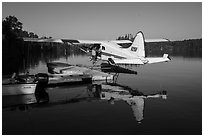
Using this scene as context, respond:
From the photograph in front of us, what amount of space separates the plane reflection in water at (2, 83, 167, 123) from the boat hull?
0.66ft

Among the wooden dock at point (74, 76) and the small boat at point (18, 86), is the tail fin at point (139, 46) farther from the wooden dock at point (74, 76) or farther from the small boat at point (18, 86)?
the small boat at point (18, 86)

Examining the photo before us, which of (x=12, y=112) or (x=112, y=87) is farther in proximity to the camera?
(x=112, y=87)

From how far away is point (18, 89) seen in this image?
9258mm

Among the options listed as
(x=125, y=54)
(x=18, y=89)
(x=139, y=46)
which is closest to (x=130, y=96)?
(x=18, y=89)

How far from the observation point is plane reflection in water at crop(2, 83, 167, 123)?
25.9ft

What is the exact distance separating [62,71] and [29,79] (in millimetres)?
3567

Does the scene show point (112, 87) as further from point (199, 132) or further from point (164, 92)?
point (199, 132)

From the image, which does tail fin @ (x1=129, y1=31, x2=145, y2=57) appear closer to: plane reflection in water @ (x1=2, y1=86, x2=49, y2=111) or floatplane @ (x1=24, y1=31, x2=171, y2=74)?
floatplane @ (x1=24, y1=31, x2=171, y2=74)

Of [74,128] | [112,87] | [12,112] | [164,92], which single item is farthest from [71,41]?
[74,128]

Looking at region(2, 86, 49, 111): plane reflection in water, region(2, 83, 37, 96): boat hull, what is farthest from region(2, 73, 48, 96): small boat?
region(2, 86, 49, 111): plane reflection in water

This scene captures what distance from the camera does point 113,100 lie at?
8.70 meters

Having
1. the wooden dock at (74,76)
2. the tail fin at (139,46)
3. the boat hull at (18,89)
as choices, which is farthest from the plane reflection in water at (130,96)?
the tail fin at (139,46)

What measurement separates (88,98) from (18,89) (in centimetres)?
295

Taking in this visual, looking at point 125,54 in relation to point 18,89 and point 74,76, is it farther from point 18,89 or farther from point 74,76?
point 18,89
